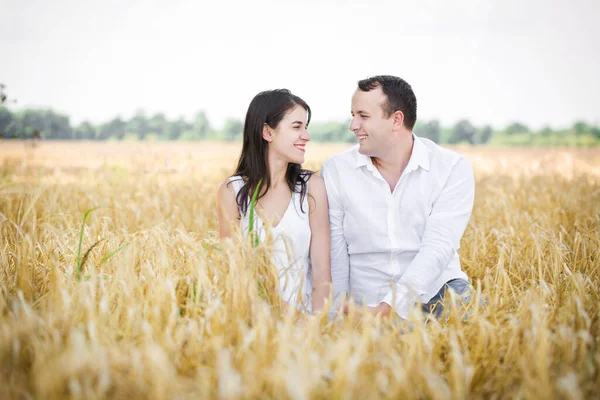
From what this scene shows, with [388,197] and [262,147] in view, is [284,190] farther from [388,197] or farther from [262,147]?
[388,197]

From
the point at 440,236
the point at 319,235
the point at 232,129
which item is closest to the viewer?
the point at 440,236

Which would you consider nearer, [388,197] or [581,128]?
[388,197]

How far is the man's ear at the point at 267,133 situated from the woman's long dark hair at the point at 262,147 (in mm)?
19

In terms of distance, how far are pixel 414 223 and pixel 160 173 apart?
15.6ft

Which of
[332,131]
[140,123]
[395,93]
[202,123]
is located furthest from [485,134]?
[395,93]

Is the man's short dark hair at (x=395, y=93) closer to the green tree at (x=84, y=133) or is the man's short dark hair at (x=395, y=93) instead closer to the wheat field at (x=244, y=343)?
the wheat field at (x=244, y=343)

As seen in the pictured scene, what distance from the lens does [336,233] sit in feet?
9.78

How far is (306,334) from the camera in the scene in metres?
1.89

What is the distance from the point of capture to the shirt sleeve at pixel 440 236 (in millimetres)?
2545

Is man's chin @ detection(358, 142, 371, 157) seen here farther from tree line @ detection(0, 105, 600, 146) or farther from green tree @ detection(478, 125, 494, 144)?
green tree @ detection(478, 125, 494, 144)

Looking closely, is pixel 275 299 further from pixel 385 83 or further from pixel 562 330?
pixel 385 83

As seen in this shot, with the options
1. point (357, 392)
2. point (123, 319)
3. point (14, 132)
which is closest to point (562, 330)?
point (357, 392)

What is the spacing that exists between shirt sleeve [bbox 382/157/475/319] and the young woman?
1.48 feet

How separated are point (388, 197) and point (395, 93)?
0.61 meters
